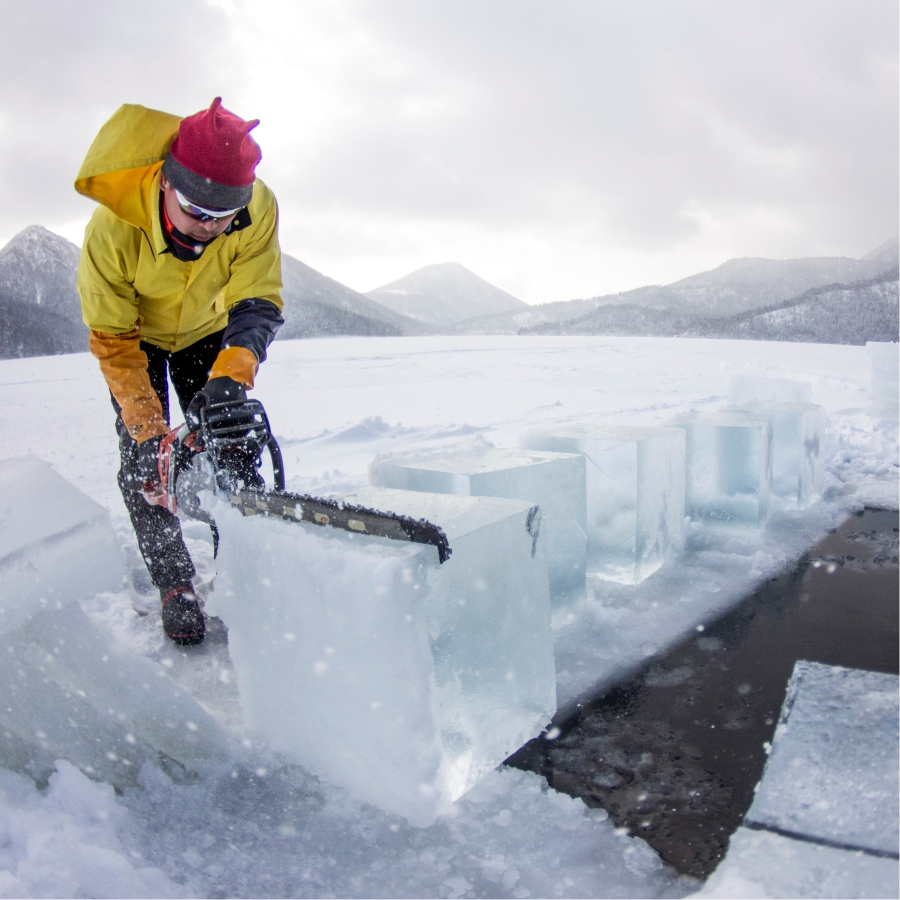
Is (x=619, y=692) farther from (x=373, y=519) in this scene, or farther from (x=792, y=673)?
(x=373, y=519)

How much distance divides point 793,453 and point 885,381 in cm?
303

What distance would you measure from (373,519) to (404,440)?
437 cm

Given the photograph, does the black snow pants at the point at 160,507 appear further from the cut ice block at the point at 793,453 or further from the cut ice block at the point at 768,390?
the cut ice block at the point at 768,390

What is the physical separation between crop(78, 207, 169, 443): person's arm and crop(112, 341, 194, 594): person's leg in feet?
0.67

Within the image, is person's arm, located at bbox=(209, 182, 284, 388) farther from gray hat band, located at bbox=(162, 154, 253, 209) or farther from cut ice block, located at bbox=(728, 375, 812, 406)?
cut ice block, located at bbox=(728, 375, 812, 406)

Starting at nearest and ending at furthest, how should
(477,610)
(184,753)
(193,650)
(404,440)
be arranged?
(477,610), (184,753), (193,650), (404,440)

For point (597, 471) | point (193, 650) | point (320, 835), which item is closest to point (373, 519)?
point (320, 835)

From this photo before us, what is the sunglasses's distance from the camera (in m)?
1.61

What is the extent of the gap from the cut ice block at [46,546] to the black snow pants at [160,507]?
0.52 m

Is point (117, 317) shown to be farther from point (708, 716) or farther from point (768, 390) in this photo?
point (768, 390)

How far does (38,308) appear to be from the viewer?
472 cm

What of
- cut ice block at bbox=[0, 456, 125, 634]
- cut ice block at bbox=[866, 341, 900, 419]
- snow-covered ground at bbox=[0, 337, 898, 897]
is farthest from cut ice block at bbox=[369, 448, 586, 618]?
cut ice block at bbox=[866, 341, 900, 419]

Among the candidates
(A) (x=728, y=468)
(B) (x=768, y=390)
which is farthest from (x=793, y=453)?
(B) (x=768, y=390)

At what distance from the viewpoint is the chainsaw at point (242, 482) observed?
124 centimetres
